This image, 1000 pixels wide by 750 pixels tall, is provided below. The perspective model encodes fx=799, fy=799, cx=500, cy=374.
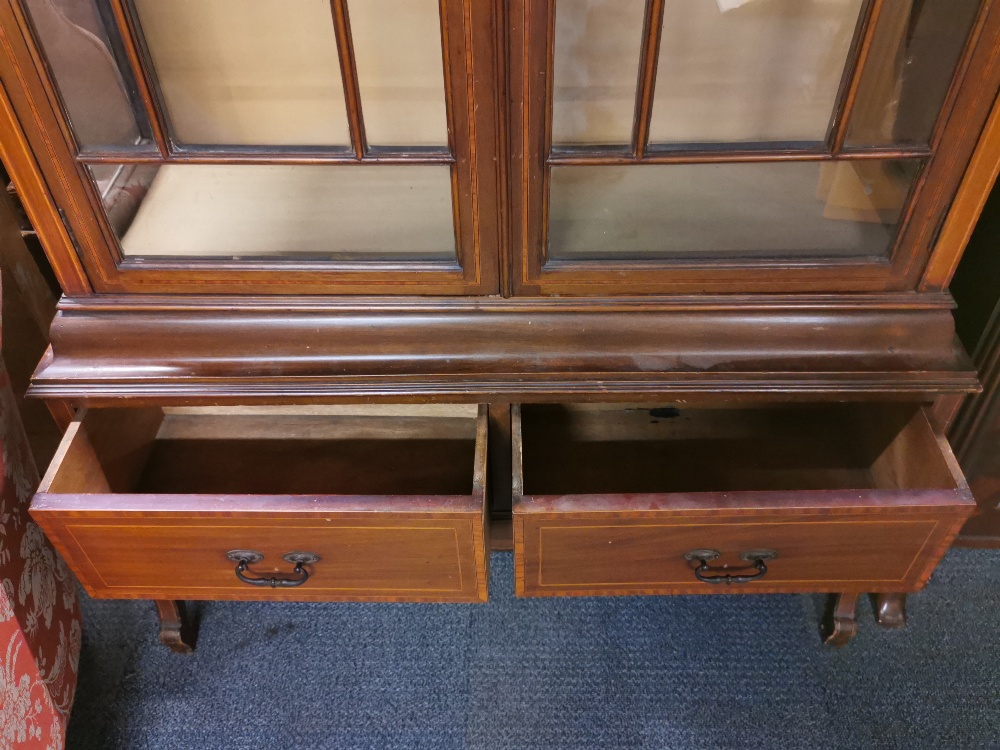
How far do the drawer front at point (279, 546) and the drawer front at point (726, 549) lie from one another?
63mm

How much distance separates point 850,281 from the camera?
2.23ft

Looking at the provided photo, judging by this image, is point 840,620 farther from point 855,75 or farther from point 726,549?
point 855,75

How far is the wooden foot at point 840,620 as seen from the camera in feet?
2.78

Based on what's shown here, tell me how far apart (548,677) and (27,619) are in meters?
0.52

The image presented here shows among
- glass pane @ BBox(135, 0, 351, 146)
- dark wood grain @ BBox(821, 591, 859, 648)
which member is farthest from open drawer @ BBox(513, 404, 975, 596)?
glass pane @ BBox(135, 0, 351, 146)

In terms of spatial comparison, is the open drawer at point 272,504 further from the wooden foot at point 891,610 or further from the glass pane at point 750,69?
the wooden foot at point 891,610

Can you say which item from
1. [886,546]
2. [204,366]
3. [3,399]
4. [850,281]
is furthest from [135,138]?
[886,546]

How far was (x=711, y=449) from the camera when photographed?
0.86m

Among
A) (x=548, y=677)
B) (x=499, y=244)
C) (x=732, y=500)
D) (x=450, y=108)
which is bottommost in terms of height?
(x=548, y=677)

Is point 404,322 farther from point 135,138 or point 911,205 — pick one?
point 911,205

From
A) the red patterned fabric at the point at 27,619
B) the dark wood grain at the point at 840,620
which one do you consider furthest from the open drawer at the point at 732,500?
the red patterned fabric at the point at 27,619

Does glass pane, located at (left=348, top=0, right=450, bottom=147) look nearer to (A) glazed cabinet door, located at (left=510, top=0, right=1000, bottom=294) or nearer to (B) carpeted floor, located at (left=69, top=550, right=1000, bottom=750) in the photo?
(A) glazed cabinet door, located at (left=510, top=0, right=1000, bottom=294)

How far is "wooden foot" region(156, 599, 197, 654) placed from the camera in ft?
2.81

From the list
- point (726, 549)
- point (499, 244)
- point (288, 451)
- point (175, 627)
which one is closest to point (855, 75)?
point (499, 244)
